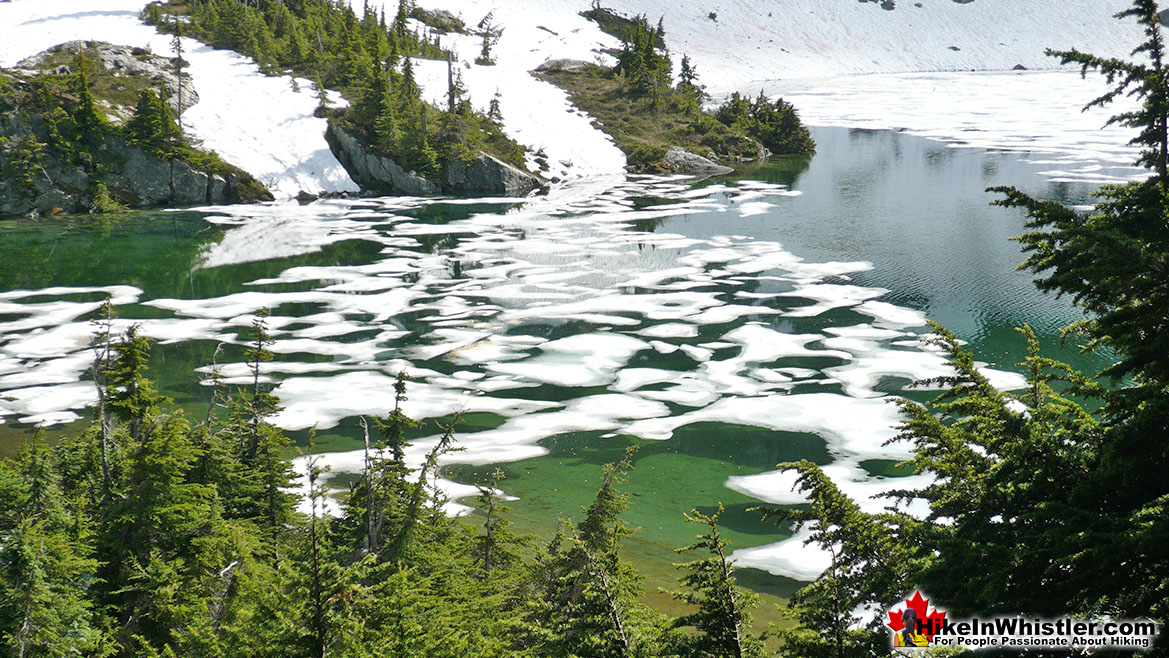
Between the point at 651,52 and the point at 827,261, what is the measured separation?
64.7m

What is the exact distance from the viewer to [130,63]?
2522 inches

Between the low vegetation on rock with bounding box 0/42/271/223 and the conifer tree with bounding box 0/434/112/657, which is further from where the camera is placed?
the low vegetation on rock with bounding box 0/42/271/223

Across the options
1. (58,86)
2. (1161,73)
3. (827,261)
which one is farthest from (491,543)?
(58,86)

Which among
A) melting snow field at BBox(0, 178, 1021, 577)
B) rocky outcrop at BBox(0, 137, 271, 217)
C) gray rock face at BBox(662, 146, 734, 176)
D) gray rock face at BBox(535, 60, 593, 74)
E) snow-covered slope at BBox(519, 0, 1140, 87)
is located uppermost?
snow-covered slope at BBox(519, 0, 1140, 87)

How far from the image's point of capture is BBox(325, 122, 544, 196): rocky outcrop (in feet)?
198

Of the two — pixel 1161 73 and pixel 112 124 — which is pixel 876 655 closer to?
pixel 1161 73

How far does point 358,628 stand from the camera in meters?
6.22

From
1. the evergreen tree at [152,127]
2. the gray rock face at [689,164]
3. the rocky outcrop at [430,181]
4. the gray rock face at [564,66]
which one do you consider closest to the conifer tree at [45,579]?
the evergreen tree at [152,127]

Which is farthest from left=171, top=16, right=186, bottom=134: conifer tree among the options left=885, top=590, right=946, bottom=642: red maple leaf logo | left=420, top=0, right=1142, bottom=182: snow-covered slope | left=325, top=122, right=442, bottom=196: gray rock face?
left=885, top=590, right=946, bottom=642: red maple leaf logo

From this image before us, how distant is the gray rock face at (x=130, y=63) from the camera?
199ft

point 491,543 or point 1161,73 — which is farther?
point 491,543

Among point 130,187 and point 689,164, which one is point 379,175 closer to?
point 130,187

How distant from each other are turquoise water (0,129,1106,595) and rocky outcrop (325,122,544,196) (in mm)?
10501

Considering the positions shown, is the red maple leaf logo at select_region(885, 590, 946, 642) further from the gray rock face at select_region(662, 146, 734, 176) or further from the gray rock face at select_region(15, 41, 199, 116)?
the gray rock face at select_region(662, 146, 734, 176)
